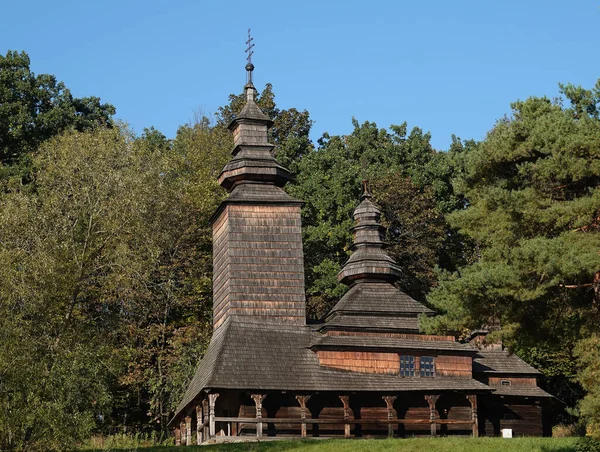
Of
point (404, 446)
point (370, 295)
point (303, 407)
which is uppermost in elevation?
point (370, 295)

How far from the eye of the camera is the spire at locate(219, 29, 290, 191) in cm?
4609

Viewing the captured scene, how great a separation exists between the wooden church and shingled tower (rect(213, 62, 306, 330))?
5cm

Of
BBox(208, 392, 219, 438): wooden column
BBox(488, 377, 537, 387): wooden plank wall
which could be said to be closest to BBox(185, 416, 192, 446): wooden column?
BBox(208, 392, 219, 438): wooden column

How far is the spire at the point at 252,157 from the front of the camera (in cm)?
4609

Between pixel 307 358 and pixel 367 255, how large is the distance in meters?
6.59

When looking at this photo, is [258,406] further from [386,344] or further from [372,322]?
[372,322]

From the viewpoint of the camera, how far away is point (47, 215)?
42.6 m

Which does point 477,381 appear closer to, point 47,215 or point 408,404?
point 408,404

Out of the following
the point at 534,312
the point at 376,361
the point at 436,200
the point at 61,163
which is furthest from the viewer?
the point at 436,200

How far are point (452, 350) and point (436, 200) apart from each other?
17.2m

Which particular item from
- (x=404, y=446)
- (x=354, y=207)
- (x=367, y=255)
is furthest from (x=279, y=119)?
(x=404, y=446)

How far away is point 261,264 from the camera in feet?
145

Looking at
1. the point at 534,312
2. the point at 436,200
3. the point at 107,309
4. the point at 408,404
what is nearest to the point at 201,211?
the point at 107,309

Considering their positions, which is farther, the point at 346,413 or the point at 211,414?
the point at 346,413
